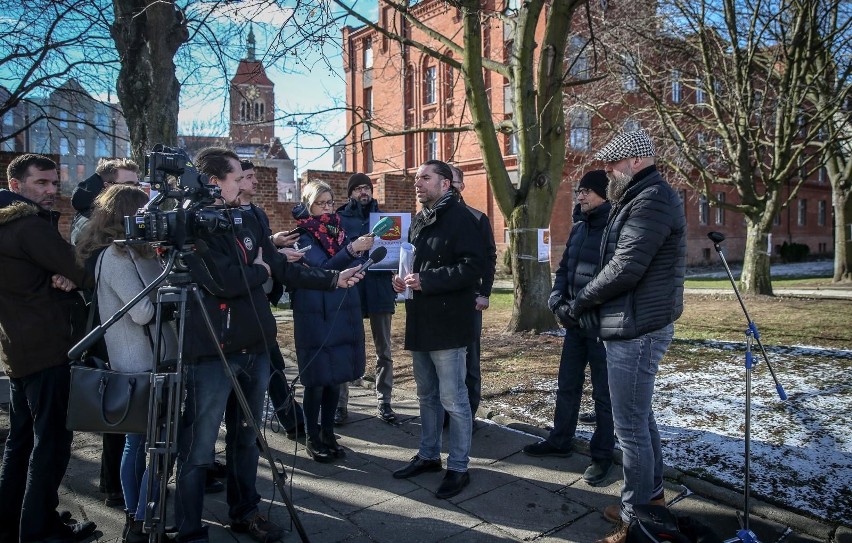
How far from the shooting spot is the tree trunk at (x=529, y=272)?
9148mm

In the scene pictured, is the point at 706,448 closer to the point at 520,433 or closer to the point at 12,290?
the point at 520,433

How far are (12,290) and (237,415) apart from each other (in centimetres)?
135

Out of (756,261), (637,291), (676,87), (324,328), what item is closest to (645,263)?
(637,291)

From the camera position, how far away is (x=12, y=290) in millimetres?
3260

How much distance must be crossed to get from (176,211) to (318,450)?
243 cm

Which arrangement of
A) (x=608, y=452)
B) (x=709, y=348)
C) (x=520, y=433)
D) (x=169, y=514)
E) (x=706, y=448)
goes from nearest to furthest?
(x=169, y=514), (x=608, y=452), (x=706, y=448), (x=520, y=433), (x=709, y=348)

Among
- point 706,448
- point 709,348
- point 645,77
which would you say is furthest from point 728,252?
point 706,448

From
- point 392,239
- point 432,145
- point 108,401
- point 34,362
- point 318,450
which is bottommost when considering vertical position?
point 318,450

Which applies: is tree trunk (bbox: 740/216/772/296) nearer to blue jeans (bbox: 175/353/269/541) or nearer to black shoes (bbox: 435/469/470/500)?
black shoes (bbox: 435/469/470/500)

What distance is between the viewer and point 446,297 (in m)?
3.96

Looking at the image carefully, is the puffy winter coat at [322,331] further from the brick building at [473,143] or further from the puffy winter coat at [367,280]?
the brick building at [473,143]

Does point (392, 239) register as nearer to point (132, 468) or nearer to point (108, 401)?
point (132, 468)

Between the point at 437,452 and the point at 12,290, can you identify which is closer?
the point at 12,290

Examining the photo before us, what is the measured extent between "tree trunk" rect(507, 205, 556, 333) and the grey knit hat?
5890mm
